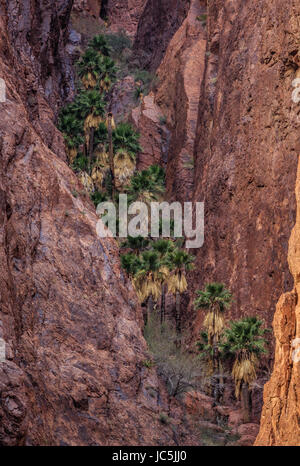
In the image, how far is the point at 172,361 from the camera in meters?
33.4

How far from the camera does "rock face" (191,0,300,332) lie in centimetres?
3431

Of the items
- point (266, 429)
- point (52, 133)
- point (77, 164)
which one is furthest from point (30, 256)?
point (77, 164)

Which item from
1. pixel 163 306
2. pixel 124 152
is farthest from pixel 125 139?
pixel 163 306

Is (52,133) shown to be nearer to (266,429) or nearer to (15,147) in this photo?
(15,147)

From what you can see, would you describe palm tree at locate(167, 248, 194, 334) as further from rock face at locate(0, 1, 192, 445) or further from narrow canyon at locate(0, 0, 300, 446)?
rock face at locate(0, 1, 192, 445)

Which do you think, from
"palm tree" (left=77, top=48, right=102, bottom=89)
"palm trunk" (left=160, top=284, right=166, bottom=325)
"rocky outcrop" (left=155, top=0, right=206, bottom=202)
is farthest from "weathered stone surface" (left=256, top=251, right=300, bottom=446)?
"palm tree" (left=77, top=48, right=102, bottom=89)

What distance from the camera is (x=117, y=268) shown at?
31844mm

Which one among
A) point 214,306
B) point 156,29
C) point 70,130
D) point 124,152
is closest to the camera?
point 214,306

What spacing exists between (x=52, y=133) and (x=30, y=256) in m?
13.3

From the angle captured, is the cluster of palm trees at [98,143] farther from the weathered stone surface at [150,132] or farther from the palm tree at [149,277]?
the palm tree at [149,277]

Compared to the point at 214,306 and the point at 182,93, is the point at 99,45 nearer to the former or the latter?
the point at 182,93

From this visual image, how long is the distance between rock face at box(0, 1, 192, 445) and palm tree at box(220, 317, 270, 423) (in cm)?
476

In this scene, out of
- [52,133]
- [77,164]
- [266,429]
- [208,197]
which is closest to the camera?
[266,429]

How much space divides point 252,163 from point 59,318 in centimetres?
1578
